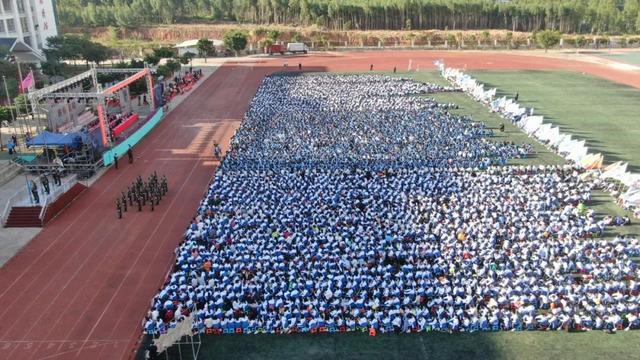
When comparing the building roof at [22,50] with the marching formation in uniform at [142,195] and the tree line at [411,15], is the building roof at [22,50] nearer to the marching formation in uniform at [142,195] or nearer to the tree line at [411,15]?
the marching formation in uniform at [142,195]

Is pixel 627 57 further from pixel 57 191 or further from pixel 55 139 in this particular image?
pixel 57 191

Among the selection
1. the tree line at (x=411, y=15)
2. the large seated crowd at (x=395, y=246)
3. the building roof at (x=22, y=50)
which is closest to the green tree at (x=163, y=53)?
the building roof at (x=22, y=50)

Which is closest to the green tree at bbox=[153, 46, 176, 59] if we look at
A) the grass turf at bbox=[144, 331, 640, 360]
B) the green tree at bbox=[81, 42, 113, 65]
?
the green tree at bbox=[81, 42, 113, 65]

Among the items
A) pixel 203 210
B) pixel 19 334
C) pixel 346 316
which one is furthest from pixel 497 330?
pixel 19 334

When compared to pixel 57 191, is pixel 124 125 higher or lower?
higher

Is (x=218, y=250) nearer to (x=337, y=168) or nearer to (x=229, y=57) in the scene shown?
(x=337, y=168)

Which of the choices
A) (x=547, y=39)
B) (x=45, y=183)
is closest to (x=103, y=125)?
(x=45, y=183)
